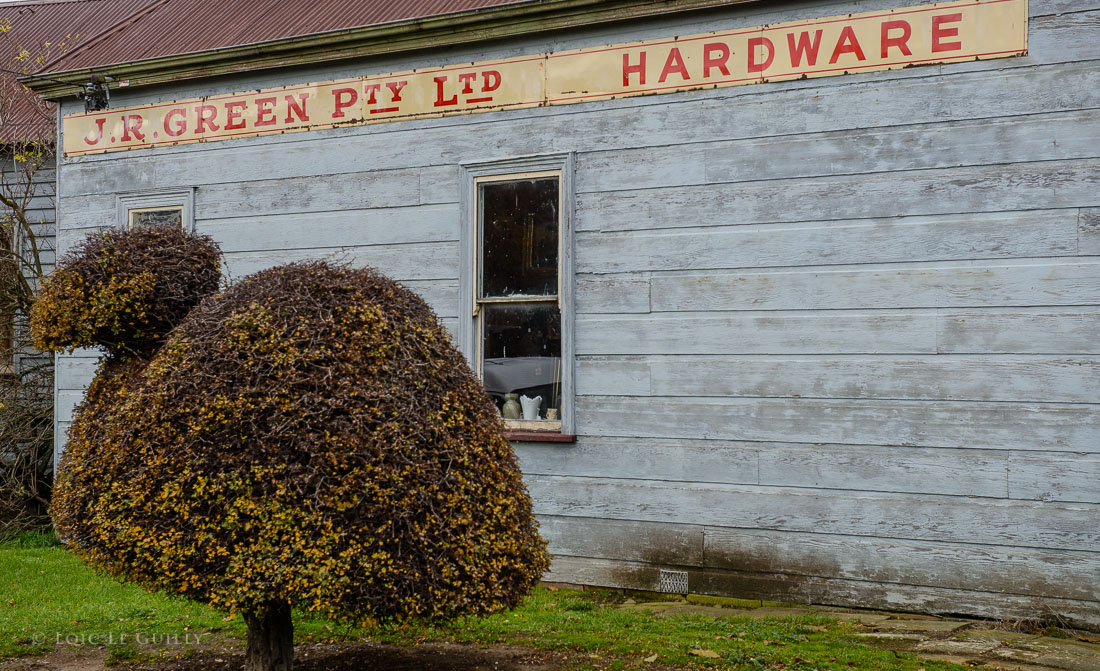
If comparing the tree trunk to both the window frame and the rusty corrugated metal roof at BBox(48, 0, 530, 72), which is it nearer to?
the window frame

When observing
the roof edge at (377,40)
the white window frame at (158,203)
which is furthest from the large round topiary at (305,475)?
the white window frame at (158,203)

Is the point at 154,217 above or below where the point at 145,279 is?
above

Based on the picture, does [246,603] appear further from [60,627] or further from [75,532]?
[60,627]

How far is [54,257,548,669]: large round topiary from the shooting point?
4.32 meters

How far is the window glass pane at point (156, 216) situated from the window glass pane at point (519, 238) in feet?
11.0

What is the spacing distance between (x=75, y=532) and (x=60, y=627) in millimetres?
2553

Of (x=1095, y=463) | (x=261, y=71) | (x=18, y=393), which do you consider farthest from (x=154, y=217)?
(x=1095, y=463)

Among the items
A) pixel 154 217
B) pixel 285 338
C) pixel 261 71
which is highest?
pixel 261 71

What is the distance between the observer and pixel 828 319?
7.05 metres

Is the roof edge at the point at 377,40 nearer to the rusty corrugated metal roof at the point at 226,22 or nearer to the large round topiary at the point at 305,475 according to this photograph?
the rusty corrugated metal roof at the point at 226,22

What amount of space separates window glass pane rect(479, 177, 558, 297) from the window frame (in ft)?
0.20

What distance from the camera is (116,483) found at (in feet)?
15.0

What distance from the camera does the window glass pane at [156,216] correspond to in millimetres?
9758

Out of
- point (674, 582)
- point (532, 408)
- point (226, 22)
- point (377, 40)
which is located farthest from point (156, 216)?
point (674, 582)
